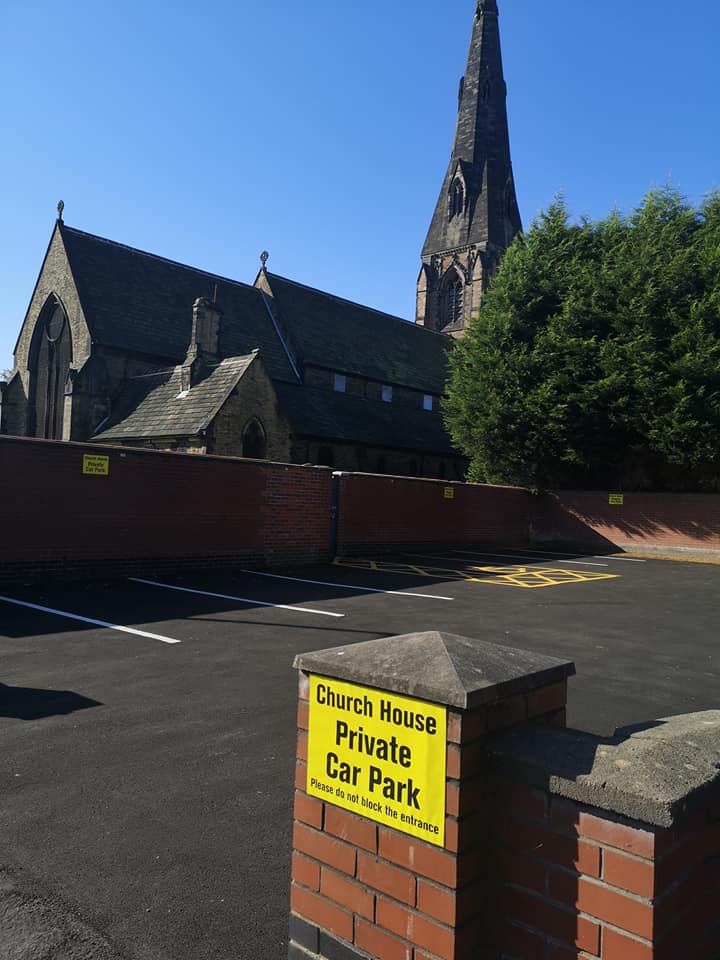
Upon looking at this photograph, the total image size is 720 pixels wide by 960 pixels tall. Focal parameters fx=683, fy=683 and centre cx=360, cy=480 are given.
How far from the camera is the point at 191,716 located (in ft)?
17.4

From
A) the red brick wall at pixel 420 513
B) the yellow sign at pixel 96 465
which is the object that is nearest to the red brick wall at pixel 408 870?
the yellow sign at pixel 96 465

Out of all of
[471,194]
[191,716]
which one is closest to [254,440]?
[191,716]

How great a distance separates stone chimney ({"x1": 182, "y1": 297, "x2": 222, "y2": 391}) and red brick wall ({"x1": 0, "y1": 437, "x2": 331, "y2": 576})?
38.5 feet

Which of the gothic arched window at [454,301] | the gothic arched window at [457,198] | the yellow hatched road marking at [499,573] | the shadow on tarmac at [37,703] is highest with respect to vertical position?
the gothic arched window at [457,198]

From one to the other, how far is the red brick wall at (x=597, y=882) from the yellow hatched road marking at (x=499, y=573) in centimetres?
1246

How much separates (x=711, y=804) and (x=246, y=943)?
6.04 feet

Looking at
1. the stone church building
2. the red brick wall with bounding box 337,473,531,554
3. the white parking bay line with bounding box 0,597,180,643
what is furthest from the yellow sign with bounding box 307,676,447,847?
the stone church building

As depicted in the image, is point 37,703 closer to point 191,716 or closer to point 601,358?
point 191,716

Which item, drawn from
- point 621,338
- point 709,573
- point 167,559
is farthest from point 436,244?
point 167,559

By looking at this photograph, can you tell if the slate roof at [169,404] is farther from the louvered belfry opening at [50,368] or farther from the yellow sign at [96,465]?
the yellow sign at [96,465]

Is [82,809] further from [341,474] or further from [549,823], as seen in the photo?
[341,474]

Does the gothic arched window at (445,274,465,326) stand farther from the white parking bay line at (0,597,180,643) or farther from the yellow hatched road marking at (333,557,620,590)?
the white parking bay line at (0,597,180,643)

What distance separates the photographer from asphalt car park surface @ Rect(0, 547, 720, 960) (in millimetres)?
2865

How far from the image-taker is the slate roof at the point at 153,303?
31547 millimetres
